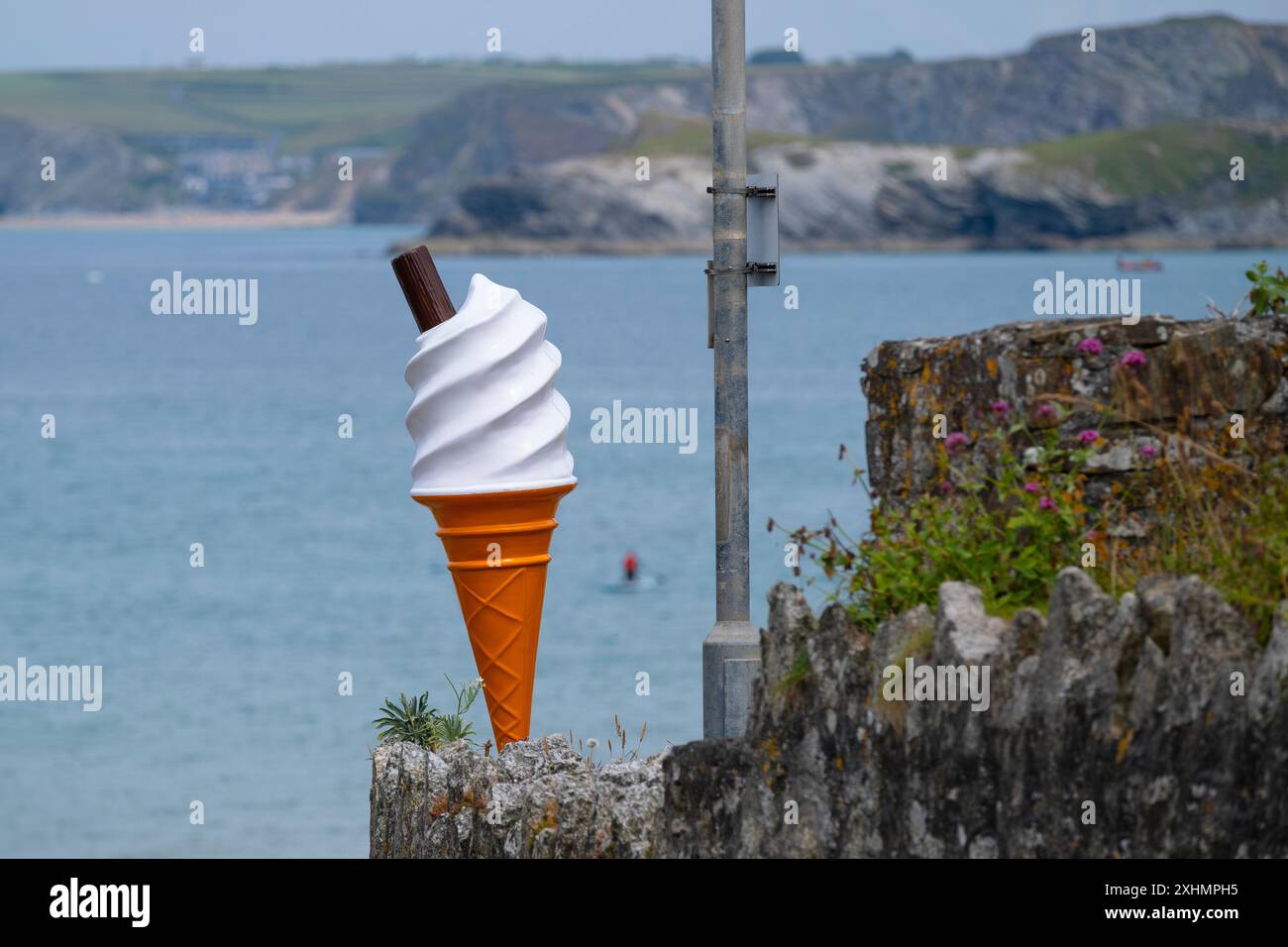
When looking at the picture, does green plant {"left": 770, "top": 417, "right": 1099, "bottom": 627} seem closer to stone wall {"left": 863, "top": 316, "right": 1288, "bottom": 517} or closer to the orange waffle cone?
stone wall {"left": 863, "top": 316, "right": 1288, "bottom": 517}

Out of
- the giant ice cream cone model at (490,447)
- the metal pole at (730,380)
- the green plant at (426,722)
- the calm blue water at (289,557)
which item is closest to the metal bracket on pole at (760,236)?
the metal pole at (730,380)

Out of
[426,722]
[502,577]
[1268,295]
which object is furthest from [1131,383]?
[426,722]

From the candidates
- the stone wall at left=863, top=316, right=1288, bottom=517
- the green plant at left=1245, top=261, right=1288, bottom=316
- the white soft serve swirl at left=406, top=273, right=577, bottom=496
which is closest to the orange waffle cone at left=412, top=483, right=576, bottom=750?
the white soft serve swirl at left=406, top=273, right=577, bottom=496

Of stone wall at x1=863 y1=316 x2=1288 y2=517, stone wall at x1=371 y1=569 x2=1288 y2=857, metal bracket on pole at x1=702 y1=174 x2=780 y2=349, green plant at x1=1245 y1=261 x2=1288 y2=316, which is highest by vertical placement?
metal bracket on pole at x1=702 y1=174 x2=780 y2=349

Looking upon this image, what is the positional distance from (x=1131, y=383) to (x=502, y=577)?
395cm

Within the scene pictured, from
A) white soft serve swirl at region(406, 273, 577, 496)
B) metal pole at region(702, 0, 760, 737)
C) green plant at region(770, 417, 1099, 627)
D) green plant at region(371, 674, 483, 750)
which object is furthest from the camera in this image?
green plant at region(371, 674, 483, 750)

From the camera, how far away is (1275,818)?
5.87 meters

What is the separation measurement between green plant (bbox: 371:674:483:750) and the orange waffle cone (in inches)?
6.7

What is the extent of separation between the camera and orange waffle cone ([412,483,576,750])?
1030cm

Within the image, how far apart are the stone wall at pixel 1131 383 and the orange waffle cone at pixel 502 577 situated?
9.11 feet

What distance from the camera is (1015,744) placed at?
648 cm

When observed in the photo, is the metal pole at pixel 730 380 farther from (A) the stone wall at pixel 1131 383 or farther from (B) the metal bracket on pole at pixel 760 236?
(A) the stone wall at pixel 1131 383

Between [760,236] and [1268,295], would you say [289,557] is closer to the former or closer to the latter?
[760,236]
